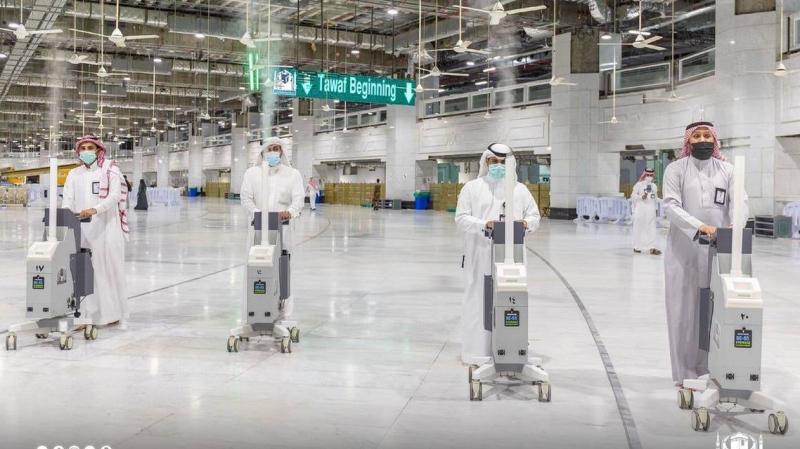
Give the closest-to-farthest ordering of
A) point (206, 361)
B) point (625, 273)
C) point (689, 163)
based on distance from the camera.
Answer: point (689, 163) → point (206, 361) → point (625, 273)

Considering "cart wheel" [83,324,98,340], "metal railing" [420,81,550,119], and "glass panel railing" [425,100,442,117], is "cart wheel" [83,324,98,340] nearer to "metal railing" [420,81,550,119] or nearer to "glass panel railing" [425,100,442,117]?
"metal railing" [420,81,550,119]

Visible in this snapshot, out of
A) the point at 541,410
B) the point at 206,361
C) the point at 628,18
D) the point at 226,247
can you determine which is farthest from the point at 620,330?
the point at 628,18

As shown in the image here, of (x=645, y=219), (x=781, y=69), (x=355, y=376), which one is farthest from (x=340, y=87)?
(x=355, y=376)

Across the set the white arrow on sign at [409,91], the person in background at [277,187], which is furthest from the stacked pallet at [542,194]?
the person in background at [277,187]

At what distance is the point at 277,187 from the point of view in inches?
281

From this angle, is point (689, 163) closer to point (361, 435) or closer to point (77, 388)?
point (361, 435)

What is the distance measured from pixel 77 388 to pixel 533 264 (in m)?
10.2

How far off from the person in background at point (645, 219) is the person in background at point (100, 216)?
40.4 ft

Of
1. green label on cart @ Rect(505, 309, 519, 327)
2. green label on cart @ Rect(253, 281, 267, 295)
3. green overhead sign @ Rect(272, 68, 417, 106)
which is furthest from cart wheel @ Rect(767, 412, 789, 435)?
green overhead sign @ Rect(272, 68, 417, 106)

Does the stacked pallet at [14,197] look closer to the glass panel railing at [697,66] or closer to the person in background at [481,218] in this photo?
the glass panel railing at [697,66]

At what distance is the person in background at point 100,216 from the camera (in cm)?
724

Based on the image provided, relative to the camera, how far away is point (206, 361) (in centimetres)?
610

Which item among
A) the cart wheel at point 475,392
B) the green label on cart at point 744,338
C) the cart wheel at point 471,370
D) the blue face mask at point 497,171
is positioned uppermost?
the blue face mask at point 497,171

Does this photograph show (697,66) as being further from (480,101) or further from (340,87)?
(480,101)
